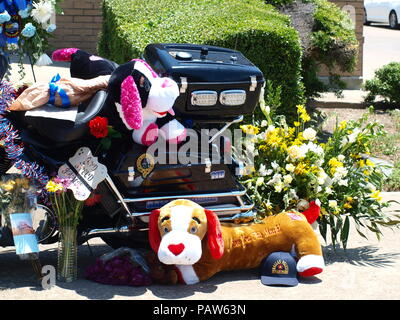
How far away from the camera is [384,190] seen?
23.2ft

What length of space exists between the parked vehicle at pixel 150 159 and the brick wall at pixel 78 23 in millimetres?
6995

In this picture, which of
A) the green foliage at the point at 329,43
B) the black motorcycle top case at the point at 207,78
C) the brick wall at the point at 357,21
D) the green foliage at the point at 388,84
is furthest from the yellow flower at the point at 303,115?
the brick wall at the point at 357,21

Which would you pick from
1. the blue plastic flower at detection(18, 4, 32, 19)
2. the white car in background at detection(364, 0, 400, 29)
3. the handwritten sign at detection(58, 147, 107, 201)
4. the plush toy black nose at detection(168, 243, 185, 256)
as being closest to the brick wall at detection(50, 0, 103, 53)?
the blue plastic flower at detection(18, 4, 32, 19)

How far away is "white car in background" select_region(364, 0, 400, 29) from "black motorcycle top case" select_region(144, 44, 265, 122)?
1746 centimetres

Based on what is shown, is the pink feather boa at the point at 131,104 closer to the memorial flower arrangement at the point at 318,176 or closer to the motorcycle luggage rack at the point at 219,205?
the motorcycle luggage rack at the point at 219,205

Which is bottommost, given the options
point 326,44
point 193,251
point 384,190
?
point 384,190

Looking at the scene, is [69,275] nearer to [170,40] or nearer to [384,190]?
[170,40]

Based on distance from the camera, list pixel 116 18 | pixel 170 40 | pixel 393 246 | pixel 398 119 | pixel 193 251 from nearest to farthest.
Answer: pixel 193 251, pixel 393 246, pixel 170 40, pixel 116 18, pixel 398 119

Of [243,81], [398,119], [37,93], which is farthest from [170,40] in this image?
[398,119]

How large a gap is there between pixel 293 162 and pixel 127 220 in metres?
1.24

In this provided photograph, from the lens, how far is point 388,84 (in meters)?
10.3

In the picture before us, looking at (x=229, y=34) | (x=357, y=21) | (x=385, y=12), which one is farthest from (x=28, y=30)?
(x=385, y=12)

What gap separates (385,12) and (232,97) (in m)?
18.0

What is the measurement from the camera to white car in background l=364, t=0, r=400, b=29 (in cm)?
2134
